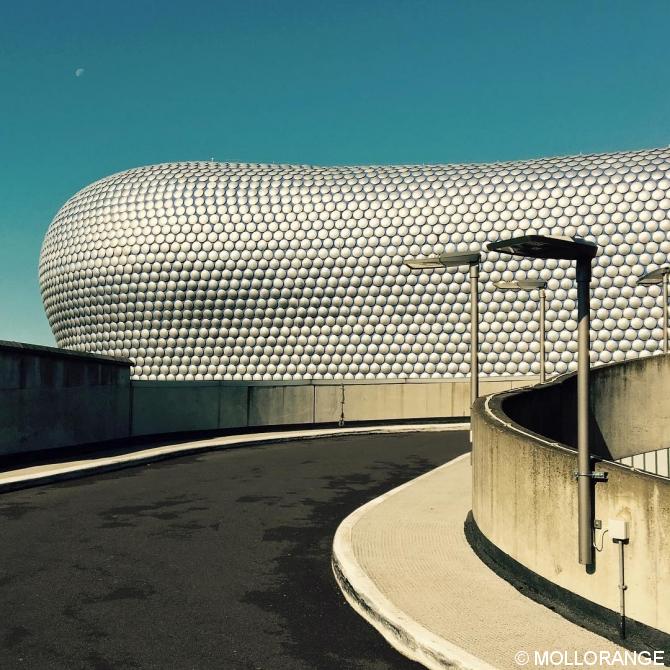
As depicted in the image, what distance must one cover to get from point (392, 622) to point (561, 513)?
1.62 meters

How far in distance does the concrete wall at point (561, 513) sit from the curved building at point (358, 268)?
3194 cm

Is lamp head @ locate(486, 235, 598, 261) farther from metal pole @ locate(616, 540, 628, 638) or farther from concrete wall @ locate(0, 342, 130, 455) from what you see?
concrete wall @ locate(0, 342, 130, 455)

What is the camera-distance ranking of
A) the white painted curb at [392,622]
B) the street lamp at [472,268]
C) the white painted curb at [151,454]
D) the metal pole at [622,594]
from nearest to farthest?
1. the white painted curb at [392,622]
2. the metal pole at [622,594]
3. the street lamp at [472,268]
4. the white painted curb at [151,454]

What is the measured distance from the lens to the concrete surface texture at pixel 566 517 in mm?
5160

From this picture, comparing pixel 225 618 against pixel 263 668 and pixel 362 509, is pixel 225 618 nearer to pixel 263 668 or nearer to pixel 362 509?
pixel 263 668

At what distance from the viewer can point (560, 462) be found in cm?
615

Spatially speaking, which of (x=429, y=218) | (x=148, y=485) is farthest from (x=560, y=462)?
(x=429, y=218)

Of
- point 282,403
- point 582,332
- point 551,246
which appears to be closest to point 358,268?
point 282,403

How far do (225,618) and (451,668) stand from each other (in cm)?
204

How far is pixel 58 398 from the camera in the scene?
1586 centimetres

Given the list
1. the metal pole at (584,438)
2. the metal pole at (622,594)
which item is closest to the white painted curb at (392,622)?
the metal pole at (622,594)

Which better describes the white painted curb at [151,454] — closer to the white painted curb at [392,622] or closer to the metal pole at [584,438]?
the white painted curb at [392,622]

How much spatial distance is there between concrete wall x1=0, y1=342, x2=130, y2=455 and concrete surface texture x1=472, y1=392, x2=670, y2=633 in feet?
32.8

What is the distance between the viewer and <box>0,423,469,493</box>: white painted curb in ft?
42.3
